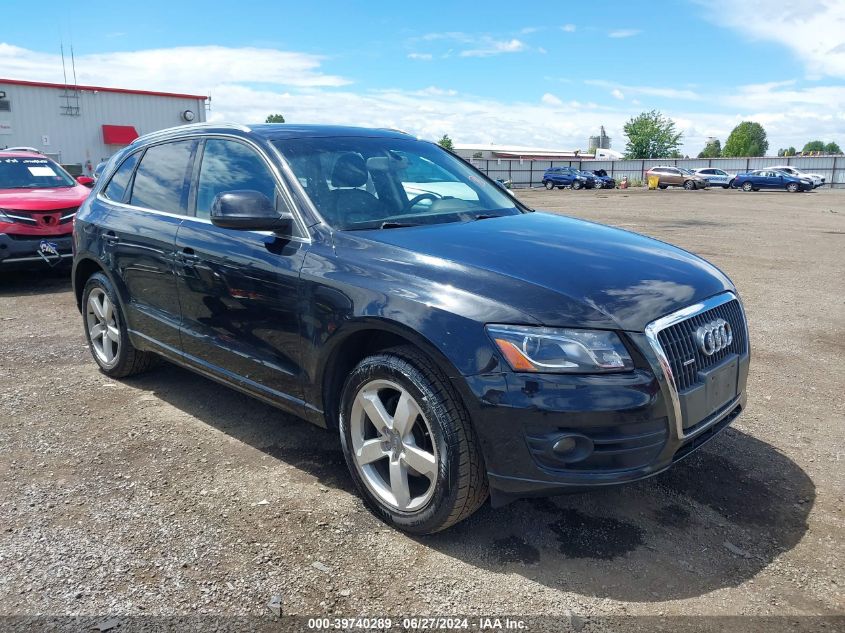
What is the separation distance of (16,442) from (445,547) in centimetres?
272

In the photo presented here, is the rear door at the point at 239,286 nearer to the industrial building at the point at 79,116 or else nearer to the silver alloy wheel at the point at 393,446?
the silver alloy wheel at the point at 393,446

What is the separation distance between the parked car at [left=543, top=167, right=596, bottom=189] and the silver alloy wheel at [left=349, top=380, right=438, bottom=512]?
1859 inches

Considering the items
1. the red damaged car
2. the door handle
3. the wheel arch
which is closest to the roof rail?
the door handle

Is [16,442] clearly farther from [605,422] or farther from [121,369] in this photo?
[605,422]

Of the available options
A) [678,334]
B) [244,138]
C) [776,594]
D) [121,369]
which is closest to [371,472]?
[678,334]

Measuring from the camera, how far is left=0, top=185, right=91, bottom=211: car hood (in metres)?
8.42

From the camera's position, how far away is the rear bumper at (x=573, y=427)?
2551 mm

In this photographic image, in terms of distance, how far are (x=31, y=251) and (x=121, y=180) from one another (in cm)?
430

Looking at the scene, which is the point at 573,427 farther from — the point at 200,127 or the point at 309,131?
the point at 200,127

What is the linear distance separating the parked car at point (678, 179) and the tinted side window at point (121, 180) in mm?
45062

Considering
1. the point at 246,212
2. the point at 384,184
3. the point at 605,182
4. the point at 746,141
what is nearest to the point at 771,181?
the point at 605,182

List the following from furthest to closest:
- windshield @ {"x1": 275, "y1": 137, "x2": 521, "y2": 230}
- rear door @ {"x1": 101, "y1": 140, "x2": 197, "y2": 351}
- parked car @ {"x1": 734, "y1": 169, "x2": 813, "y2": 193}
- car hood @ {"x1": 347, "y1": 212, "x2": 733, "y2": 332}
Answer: parked car @ {"x1": 734, "y1": 169, "x2": 813, "y2": 193}, rear door @ {"x1": 101, "y1": 140, "x2": 197, "y2": 351}, windshield @ {"x1": 275, "y1": 137, "x2": 521, "y2": 230}, car hood @ {"x1": 347, "y1": 212, "x2": 733, "y2": 332}

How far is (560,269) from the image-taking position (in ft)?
9.57

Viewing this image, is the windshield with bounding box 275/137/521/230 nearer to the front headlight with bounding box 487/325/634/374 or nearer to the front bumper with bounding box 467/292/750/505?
the front headlight with bounding box 487/325/634/374
